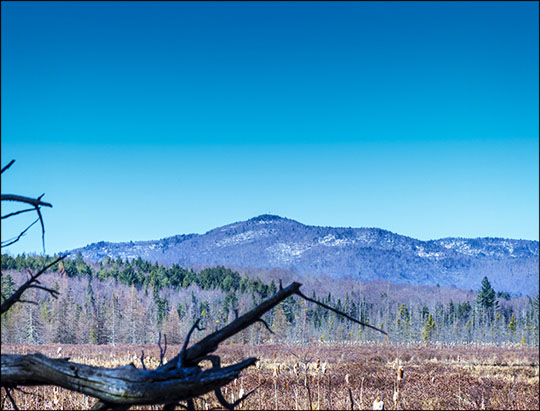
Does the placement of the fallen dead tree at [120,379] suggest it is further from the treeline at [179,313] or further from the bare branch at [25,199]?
the treeline at [179,313]

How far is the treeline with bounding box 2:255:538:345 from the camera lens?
53125 millimetres

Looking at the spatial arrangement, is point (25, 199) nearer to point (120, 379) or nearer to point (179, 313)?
point (120, 379)

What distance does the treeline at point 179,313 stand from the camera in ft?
174

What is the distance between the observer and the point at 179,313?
75.5 meters

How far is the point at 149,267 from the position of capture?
341 ft

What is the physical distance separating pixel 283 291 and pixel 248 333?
2129 inches

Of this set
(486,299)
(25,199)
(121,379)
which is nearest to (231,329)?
(121,379)

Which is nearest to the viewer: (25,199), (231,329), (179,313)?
(231,329)

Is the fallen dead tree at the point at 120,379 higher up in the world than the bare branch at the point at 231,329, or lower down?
lower down

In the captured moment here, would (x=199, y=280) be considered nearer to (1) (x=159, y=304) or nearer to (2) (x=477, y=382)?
(1) (x=159, y=304)

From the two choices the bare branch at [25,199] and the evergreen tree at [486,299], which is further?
the evergreen tree at [486,299]

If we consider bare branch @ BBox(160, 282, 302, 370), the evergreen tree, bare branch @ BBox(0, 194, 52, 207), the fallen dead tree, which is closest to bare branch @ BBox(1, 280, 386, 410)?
the fallen dead tree

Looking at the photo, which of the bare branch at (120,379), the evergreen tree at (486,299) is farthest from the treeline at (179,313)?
the bare branch at (120,379)

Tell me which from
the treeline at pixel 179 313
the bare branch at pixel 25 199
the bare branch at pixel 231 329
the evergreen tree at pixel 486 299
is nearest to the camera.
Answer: the bare branch at pixel 231 329
